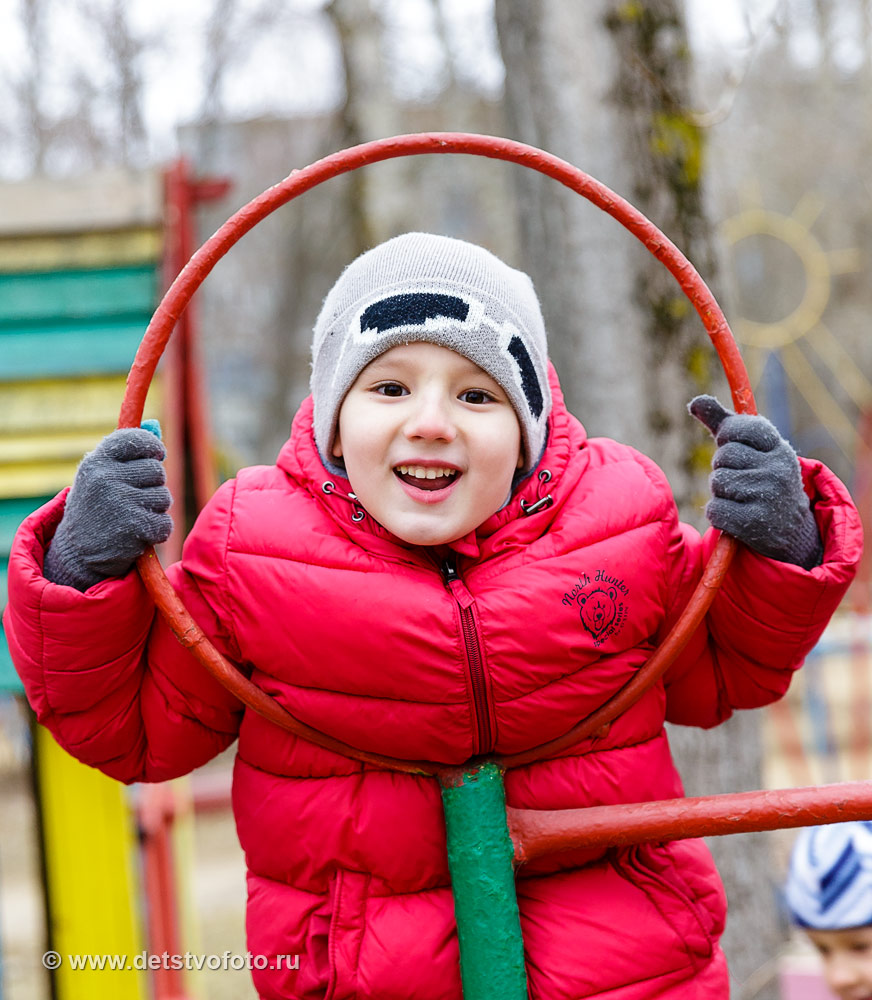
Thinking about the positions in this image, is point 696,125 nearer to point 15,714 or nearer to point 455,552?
point 455,552

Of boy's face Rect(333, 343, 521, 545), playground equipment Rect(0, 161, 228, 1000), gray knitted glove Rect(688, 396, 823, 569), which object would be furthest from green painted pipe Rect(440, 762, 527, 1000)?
playground equipment Rect(0, 161, 228, 1000)

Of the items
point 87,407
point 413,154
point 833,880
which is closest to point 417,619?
point 413,154

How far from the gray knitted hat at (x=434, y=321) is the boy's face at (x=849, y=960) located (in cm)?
129

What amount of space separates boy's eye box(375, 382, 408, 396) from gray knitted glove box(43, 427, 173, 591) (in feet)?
0.99

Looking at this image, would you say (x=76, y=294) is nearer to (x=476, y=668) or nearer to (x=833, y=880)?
(x=476, y=668)

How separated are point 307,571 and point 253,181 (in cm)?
1432

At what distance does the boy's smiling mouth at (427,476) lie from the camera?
144 cm

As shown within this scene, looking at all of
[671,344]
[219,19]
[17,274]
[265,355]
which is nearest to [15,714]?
[265,355]

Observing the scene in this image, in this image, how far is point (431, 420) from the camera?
1.40 meters

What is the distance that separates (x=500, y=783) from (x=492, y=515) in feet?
1.16

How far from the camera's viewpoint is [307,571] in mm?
1451

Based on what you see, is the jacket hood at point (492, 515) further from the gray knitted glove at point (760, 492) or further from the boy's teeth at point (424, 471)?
the gray knitted glove at point (760, 492)

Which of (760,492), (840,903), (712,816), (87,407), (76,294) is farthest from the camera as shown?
(76,294)

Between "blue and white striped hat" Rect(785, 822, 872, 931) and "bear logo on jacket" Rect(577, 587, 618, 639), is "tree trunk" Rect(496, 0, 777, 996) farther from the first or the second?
"bear logo on jacket" Rect(577, 587, 618, 639)
